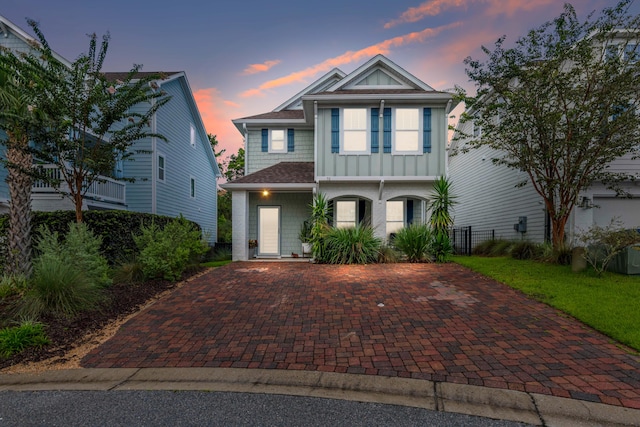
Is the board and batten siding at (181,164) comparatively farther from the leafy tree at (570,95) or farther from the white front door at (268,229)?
the leafy tree at (570,95)

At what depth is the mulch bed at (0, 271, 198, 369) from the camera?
3.72 m

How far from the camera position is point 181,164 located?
16.7m

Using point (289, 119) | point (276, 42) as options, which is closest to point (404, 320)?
point (289, 119)

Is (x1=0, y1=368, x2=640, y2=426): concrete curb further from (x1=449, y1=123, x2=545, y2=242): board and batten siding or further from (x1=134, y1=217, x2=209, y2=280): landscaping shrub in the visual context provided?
(x1=449, y1=123, x2=545, y2=242): board and batten siding

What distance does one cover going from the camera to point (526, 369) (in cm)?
316

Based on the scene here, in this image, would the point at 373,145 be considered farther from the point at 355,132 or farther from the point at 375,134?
the point at 355,132

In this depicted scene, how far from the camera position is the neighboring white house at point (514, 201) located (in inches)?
412

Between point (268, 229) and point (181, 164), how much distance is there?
7474mm

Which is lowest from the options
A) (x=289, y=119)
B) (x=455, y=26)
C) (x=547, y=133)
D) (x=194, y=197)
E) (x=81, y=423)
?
(x=81, y=423)

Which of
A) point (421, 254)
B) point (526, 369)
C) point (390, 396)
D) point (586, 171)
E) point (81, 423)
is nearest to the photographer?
point (81, 423)

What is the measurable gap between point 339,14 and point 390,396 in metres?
14.0

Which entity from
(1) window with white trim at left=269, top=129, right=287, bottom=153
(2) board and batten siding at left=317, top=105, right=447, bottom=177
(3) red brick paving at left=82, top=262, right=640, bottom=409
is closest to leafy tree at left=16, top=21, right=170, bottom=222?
(3) red brick paving at left=82, top=262, right=640, bottom=409

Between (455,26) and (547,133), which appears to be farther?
(455,26)

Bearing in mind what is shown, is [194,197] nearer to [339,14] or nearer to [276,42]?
[276,42]
